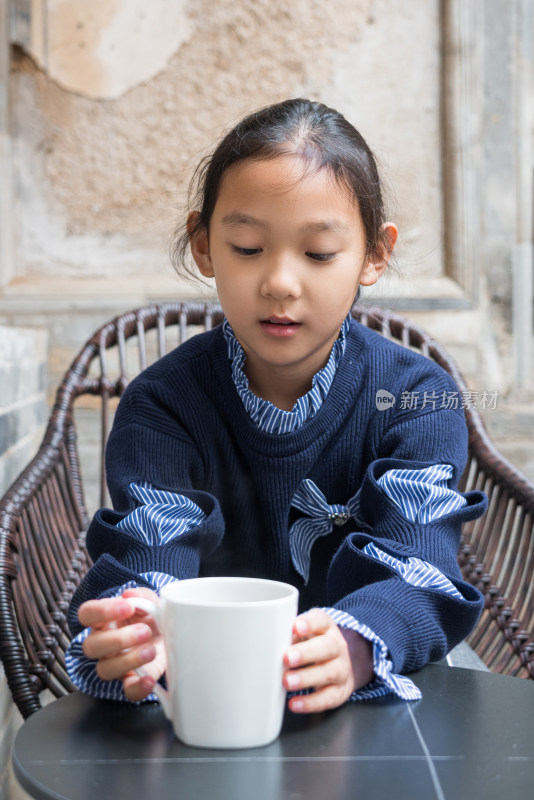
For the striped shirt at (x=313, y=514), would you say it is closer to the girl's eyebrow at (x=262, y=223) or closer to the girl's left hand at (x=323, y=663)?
the girl's left hand at (x=323, y=663)

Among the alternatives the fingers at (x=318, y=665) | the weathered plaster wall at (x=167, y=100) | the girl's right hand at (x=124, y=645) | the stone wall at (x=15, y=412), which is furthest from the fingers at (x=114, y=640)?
the weathered plaster wall at (x=167, y=100)

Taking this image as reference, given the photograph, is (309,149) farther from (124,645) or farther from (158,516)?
(124,645)

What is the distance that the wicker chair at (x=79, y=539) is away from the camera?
2.97 feet

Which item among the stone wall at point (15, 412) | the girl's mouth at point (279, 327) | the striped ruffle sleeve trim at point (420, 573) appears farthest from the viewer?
the stone wall at point (15, 412)

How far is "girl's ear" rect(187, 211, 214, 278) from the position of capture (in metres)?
0.99

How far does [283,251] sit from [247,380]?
0.69 feet

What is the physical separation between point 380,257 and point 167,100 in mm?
1365

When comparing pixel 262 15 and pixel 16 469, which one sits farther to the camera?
pixel 262 15

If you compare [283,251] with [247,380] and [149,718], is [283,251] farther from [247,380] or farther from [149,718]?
[149,718]

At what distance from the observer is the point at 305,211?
2.67ft

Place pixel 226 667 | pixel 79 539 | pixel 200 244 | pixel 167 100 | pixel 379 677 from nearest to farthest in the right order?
pixel 226 667 < pixel 379 677 < pixel 200 244 < pixel 79 539 < pixel 167 100

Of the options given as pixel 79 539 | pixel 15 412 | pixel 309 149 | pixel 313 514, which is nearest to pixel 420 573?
pixel 313 514

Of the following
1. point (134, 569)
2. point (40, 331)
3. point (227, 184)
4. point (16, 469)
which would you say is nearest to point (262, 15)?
point (40, 331)

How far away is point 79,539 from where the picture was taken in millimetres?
1275
